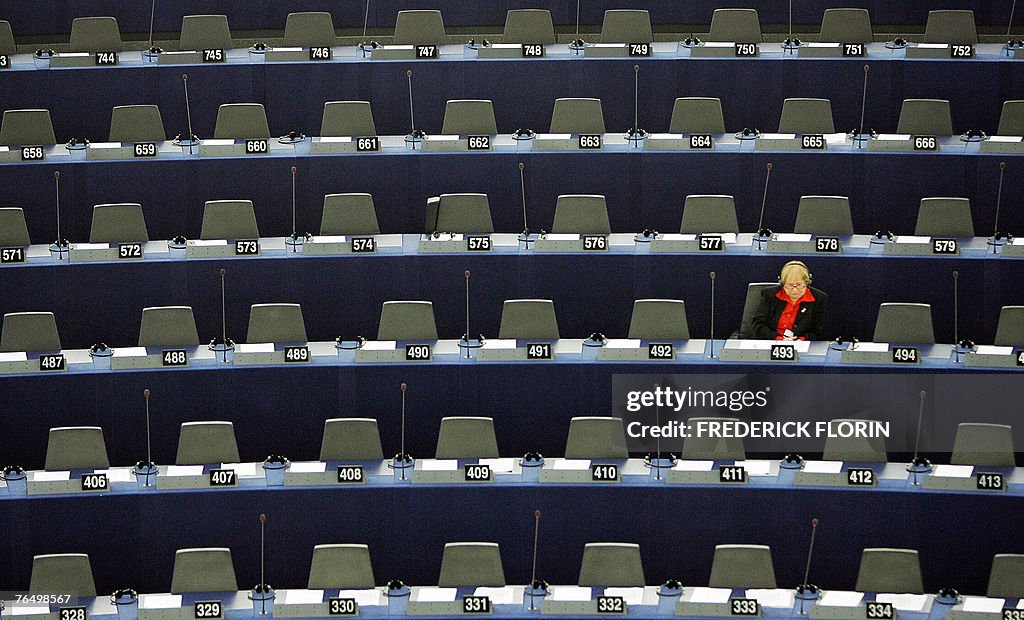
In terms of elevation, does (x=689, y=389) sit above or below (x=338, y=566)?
above

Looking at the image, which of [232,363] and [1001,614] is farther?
[232,363]

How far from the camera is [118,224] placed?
771cm

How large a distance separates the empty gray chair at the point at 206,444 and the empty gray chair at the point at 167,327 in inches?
24.7

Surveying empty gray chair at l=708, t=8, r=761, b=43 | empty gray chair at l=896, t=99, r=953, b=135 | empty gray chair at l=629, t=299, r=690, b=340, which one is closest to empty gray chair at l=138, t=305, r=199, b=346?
empty gray chair at l=629, t=299, r=690, b=340

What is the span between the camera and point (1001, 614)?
5.88 metres

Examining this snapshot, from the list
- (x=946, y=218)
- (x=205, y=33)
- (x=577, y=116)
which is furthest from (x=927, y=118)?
(x=205, y=33)

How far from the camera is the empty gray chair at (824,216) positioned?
24.9ft

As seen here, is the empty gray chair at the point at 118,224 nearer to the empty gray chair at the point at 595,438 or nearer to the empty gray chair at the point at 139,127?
the empty gray chair at the point at 139,127

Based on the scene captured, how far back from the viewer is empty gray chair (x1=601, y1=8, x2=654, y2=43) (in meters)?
8.84

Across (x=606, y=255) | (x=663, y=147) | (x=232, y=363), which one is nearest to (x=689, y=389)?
(x=606, y=255)

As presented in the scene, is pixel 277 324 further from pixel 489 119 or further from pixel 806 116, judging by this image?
pixel 806 116

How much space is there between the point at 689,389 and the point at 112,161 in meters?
3.28

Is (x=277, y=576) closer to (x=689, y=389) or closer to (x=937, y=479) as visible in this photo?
(x=689, y=389)

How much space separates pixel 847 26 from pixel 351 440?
3.99 meters
